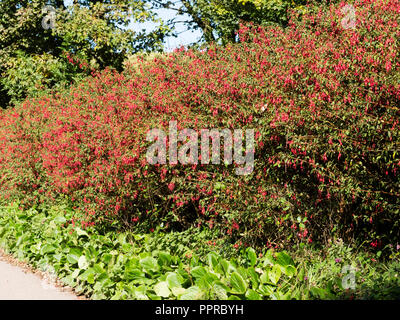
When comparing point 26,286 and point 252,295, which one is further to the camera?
point 26,286

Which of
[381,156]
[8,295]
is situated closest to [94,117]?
[8,295]

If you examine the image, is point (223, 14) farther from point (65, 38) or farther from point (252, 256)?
point (252, 256)

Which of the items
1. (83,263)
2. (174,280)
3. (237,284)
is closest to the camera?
(237,284)

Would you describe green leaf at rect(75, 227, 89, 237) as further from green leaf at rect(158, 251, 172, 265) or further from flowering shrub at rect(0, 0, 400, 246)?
green leaf at rect(158, 251, 172, 265)

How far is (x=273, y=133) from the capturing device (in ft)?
15.4

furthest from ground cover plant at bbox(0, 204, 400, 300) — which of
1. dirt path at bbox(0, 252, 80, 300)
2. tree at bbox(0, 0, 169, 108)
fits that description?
tree at bbox(0, 0, 169, 108)

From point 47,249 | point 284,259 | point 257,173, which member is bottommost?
point 47,249

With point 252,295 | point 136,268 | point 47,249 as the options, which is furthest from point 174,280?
point 47,249

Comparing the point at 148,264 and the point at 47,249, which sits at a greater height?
the point at 148,264

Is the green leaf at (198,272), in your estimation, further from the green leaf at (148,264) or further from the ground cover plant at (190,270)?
the green leaf at (148,264)

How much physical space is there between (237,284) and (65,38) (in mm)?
12993

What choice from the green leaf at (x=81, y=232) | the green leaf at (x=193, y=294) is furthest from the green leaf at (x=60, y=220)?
the green leaf at (x=193, y=294)
